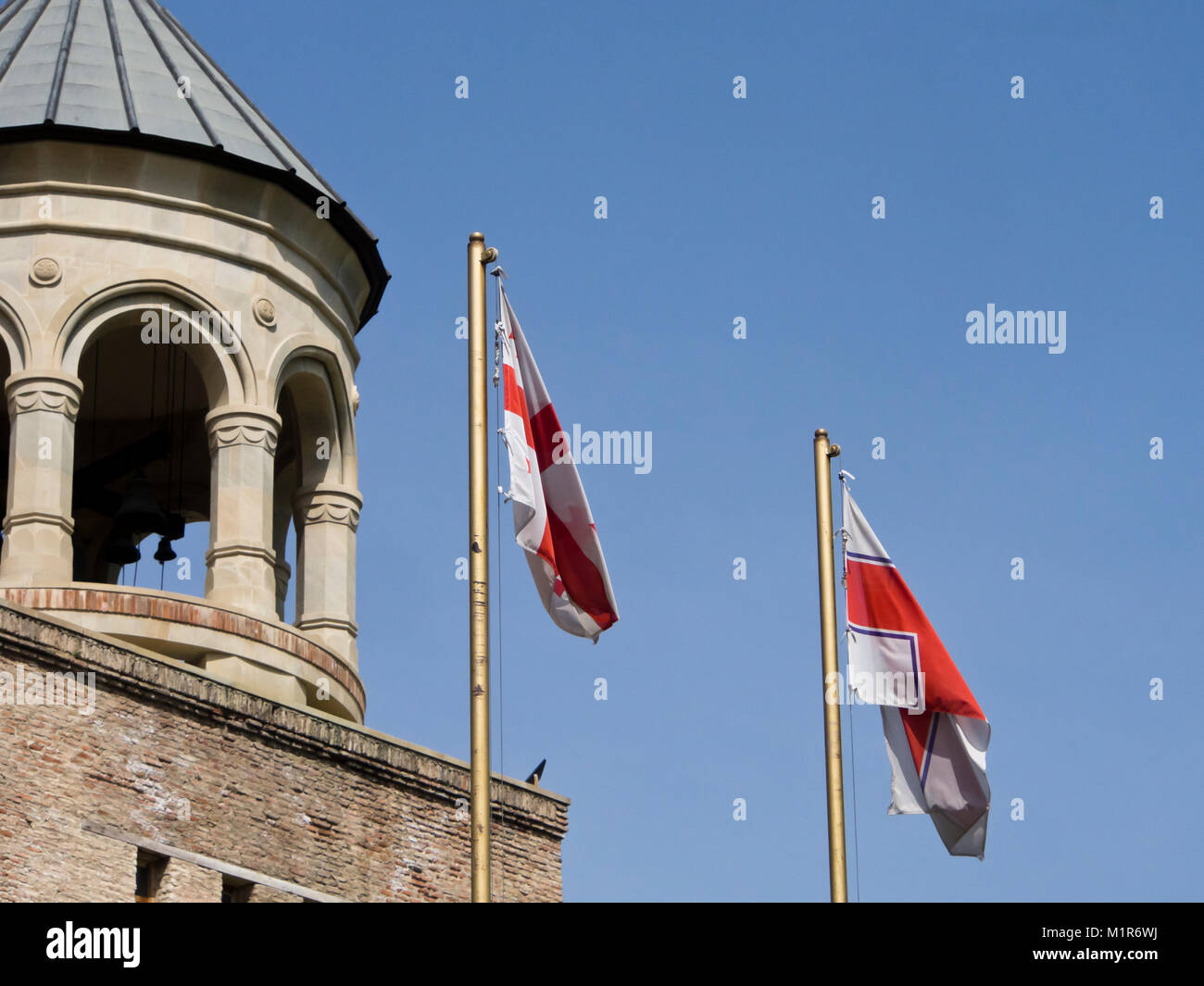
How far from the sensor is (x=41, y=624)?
29.6 m

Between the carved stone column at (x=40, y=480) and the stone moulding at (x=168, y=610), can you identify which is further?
the carved stone column at (x=40, y=480)

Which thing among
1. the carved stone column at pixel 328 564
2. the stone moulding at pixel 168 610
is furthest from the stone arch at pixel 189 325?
the stone moulding at pixel 168 610

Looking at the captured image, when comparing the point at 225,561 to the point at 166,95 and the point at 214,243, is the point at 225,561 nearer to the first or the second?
the point at 214,243

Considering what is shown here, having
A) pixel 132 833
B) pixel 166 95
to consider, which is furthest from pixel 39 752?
pixel 166 95

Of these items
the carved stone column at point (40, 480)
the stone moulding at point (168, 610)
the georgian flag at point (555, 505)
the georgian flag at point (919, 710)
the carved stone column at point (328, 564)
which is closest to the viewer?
the georgian flag at point (555, 505)

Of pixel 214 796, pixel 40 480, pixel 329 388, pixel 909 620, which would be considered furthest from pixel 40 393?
pixel 909 620

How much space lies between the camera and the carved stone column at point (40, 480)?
32094 millimetres

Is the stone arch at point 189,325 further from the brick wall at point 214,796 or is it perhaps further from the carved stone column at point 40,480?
the brick wall at point 214,796

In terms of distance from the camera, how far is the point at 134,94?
35406 millimetres

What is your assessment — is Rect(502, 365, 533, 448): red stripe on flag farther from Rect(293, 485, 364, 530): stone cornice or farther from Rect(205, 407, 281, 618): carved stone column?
Rect(293, 485, 364, 530): stone cornice

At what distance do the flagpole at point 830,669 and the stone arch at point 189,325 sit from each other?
7.58 metres

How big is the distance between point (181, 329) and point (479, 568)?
1006 centimetres

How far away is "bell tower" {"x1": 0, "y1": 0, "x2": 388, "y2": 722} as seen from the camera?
32562mm

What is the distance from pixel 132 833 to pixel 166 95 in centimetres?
1072
